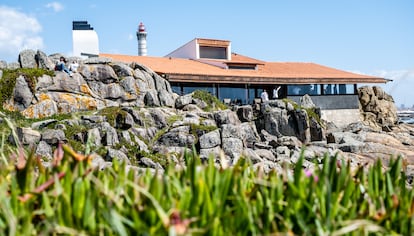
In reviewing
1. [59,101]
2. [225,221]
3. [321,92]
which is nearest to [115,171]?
[225,221]

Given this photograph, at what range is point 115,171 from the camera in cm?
226

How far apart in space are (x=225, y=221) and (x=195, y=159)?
1.14ft

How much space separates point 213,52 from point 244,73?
6574 millimetres

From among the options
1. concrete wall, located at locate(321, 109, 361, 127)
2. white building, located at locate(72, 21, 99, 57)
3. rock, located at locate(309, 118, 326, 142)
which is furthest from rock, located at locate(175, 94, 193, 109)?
concrete wall, located at locate(321, 109, 361, 127)

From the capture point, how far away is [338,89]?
135 ft

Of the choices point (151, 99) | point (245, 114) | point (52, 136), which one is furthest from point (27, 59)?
point (245, 114)

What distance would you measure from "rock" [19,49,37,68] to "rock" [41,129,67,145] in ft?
29.3

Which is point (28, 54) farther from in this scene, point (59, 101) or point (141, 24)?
point (141, 24)

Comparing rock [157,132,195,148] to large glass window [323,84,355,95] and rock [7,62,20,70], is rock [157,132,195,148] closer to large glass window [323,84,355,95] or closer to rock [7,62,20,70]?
rock [7,62,20,70]

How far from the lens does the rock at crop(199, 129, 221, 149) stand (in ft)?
78.1

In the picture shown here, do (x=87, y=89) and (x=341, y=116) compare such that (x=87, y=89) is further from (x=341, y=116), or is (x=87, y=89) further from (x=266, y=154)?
(x=341, y=116)

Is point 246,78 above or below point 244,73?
below

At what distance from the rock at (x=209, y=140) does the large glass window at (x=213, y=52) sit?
64.7ft

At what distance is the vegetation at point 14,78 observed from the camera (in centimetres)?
2519
